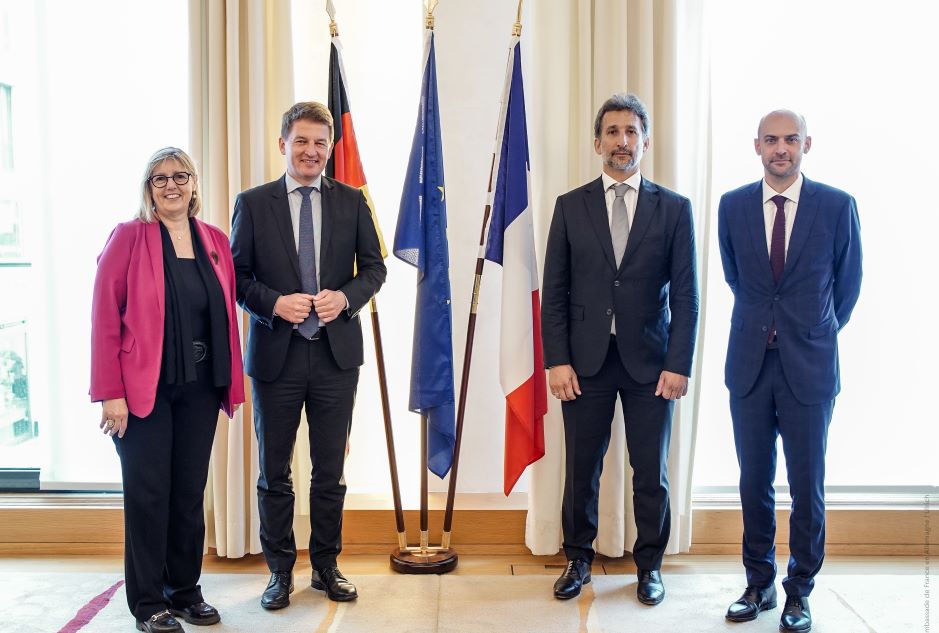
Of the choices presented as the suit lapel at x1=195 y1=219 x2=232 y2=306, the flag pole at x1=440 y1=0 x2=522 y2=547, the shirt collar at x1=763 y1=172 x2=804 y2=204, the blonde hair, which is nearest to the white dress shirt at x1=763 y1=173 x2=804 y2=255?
the shirt collar at x1=763 y1=172 x2=804 y2=204

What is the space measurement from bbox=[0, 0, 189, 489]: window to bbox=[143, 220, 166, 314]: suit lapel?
4.01 ft

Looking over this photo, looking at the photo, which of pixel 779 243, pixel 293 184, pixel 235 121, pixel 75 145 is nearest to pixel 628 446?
pixel 779 243

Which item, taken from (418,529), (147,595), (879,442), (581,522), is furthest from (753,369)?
(147,595)

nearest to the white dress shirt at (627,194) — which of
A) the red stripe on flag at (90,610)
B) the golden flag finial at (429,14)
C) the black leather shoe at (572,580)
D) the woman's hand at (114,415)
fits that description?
the golden flag finial at (429,14)

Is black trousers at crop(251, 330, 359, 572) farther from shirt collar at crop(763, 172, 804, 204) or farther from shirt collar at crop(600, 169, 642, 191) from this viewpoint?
shirt collar at crop(763, 172, 804, 204)

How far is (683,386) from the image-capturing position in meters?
2.81

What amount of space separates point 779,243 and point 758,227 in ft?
0.29

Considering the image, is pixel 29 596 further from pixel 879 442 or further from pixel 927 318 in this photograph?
pixel 927 318

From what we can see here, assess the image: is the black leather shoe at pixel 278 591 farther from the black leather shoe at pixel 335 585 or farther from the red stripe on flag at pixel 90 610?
the red stripe on flag at pixel 90 610

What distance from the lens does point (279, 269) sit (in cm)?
280

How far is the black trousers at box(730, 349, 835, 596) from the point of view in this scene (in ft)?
8.86

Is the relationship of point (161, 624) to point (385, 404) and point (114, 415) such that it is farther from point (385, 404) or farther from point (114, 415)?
point (385, 404)

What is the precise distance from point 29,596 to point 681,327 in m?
2.62

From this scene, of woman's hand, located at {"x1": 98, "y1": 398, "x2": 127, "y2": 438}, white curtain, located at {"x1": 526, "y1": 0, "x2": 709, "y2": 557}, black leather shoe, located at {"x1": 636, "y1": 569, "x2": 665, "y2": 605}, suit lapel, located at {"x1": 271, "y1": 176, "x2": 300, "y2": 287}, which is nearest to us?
woman's hand, located at {"x1": 98, "y1": 398, "x2": 127, "y2": 438}
